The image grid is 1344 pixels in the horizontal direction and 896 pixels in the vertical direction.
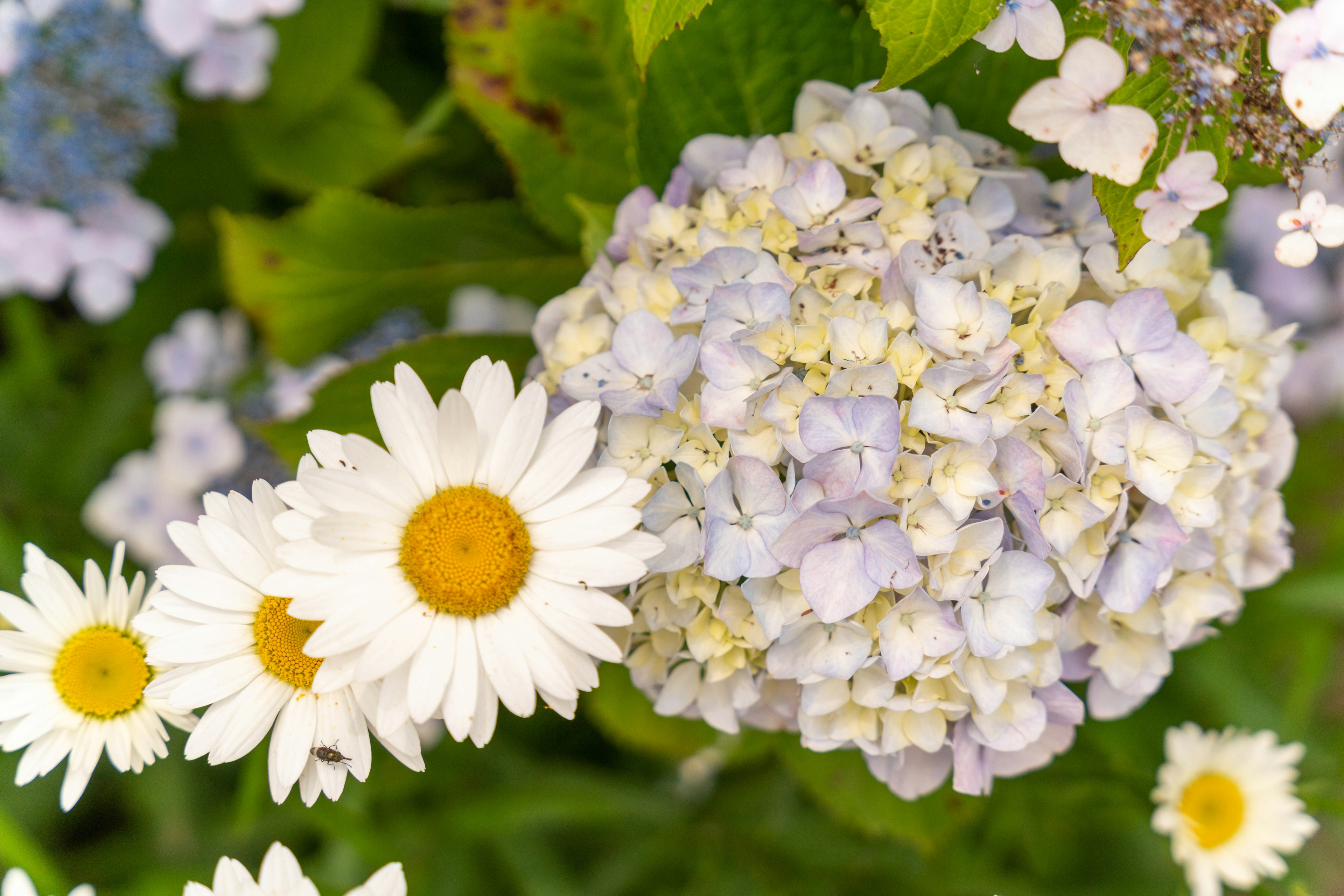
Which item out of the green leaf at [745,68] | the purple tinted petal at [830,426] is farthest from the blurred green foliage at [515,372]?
the purple tinted petal at [830,426]

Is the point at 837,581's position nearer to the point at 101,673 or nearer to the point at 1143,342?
the point at 1143,342

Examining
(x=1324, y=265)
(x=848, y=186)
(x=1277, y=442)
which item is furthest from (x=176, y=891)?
(x=1324, y=265)

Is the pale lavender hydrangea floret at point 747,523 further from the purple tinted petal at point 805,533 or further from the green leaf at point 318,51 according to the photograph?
the green leaf at point 318,51

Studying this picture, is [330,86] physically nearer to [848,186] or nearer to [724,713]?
[848,186]

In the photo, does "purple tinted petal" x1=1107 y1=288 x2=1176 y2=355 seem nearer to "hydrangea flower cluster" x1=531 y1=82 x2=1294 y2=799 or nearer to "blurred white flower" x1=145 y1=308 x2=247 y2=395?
"hydrangea flower cluster" x1=531 y1=82 x2=1294 y2=799

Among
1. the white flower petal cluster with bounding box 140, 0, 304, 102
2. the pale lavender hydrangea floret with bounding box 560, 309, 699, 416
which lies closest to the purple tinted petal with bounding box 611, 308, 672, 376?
the pale lavender hydrangea floret with bounding box 560, 309, 699, 416

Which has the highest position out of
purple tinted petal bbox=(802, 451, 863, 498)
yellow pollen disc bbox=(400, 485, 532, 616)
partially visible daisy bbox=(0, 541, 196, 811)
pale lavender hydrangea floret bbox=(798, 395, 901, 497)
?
pale lavender hydrangea floret bbox=(798, 395, 901, 497)
